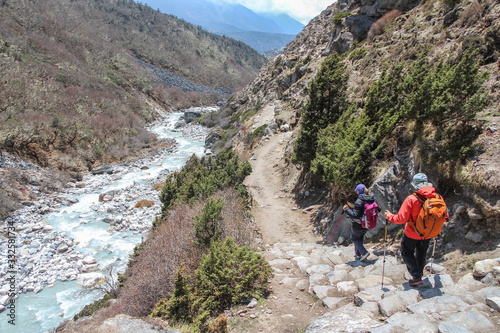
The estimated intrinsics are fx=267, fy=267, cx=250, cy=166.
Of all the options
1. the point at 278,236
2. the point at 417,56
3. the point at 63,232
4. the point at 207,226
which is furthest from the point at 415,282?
the point at 63,232

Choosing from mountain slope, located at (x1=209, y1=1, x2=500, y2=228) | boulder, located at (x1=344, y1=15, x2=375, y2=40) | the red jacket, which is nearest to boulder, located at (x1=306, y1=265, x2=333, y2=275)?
the red jacket

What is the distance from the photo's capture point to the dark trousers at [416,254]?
386 centimetres

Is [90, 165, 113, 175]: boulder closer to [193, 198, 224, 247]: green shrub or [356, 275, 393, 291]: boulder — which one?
[193, 198, 224, 247]: green shrub

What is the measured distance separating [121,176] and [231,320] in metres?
20.3

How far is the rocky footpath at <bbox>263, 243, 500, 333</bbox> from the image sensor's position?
2846 millimetres

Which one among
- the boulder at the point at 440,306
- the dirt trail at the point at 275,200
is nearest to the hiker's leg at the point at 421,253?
the boulder at the point at 440,306

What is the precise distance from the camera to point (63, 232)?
41.7 ft

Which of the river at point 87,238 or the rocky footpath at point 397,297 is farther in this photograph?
the river at point 87,238

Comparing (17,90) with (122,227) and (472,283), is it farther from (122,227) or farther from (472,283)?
(472,283)

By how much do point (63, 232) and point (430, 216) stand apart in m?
14.7

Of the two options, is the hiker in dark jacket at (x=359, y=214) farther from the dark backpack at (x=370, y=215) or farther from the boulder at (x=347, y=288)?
the boulder at (x=347, y=288)

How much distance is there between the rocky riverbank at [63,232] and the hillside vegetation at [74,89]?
3.99 metres

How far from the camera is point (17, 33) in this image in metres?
40.3

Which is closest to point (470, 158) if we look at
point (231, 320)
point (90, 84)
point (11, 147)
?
point (231, 320)
